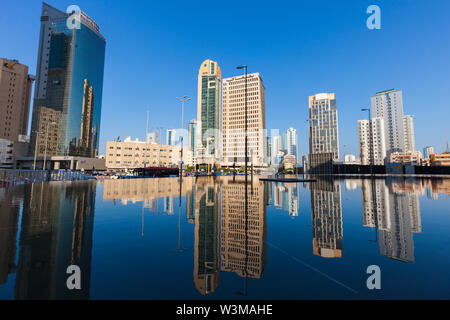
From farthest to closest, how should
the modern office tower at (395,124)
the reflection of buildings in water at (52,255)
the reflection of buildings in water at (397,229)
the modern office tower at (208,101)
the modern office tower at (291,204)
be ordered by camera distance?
the modern office tower at (208,101) → the modern office tower at (395,124) → the modern office tower at (291,204) → the reflection of buildings in water at (397,229) → the reflection of buildings in water at (52,255)

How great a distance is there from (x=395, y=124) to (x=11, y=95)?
248687 mm

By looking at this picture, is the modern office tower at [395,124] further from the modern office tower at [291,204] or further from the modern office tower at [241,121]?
the modern office tower at [291,204]

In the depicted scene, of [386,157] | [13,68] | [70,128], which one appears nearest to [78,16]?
[13,68]

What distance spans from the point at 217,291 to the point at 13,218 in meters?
8.44

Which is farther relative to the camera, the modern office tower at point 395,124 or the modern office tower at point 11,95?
the modern office tower at point 395,124

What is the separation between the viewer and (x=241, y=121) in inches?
5344

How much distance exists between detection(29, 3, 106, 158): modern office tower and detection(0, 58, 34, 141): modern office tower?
36.5ft

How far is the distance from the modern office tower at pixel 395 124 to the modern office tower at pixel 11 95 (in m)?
236

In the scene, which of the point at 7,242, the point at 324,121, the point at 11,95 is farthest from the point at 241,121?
the point at 7,242

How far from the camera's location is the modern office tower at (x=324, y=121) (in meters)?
114

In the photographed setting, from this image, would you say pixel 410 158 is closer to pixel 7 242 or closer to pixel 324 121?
pixel 324 121

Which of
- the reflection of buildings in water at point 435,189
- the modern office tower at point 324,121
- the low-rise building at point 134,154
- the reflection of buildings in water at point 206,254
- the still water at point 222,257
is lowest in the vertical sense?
the reflection of buildings in water at point 206,254

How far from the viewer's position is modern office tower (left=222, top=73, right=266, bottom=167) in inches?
5241

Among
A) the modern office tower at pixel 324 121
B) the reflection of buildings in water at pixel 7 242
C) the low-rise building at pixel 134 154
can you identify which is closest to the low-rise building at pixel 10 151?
the low-rise building at pixel 134 154
